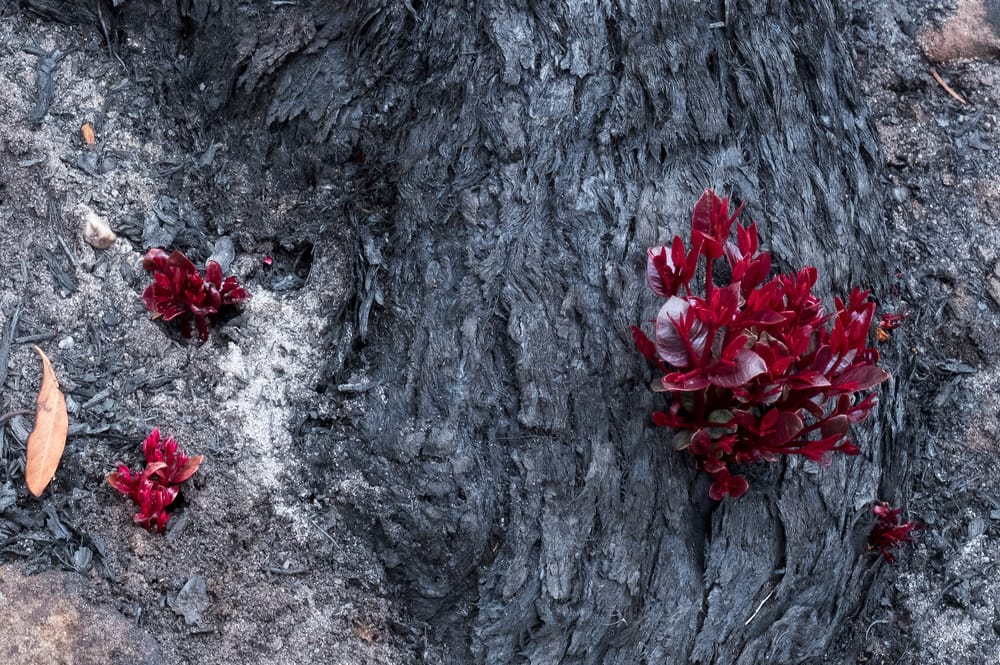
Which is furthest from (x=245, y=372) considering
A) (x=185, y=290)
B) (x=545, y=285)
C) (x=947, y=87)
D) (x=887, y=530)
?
(x=947, y=87)

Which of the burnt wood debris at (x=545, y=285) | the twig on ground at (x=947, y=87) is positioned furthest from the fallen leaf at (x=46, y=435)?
the twig on ground at (x=947, y=87)

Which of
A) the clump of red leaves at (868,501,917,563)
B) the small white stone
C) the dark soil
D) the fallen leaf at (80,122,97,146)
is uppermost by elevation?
the fallen leaf at (80,122,97,146)

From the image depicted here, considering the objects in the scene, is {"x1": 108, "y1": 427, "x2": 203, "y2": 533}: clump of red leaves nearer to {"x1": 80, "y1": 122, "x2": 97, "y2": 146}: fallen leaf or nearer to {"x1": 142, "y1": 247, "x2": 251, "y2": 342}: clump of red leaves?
{"x1": 142, "y1": 247, "x2": 251, "y2": 342}: clump of red leaves

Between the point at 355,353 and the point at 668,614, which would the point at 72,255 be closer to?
the point at 355,353

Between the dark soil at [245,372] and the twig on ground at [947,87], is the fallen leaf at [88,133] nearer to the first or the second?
the dark soil at [245,372]

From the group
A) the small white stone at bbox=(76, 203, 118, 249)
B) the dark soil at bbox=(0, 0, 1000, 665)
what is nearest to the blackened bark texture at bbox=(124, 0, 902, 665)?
the dark soil at bbox=(0, 0, 1000, 665)

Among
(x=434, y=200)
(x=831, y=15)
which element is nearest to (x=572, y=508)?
(x=434, y=200)
